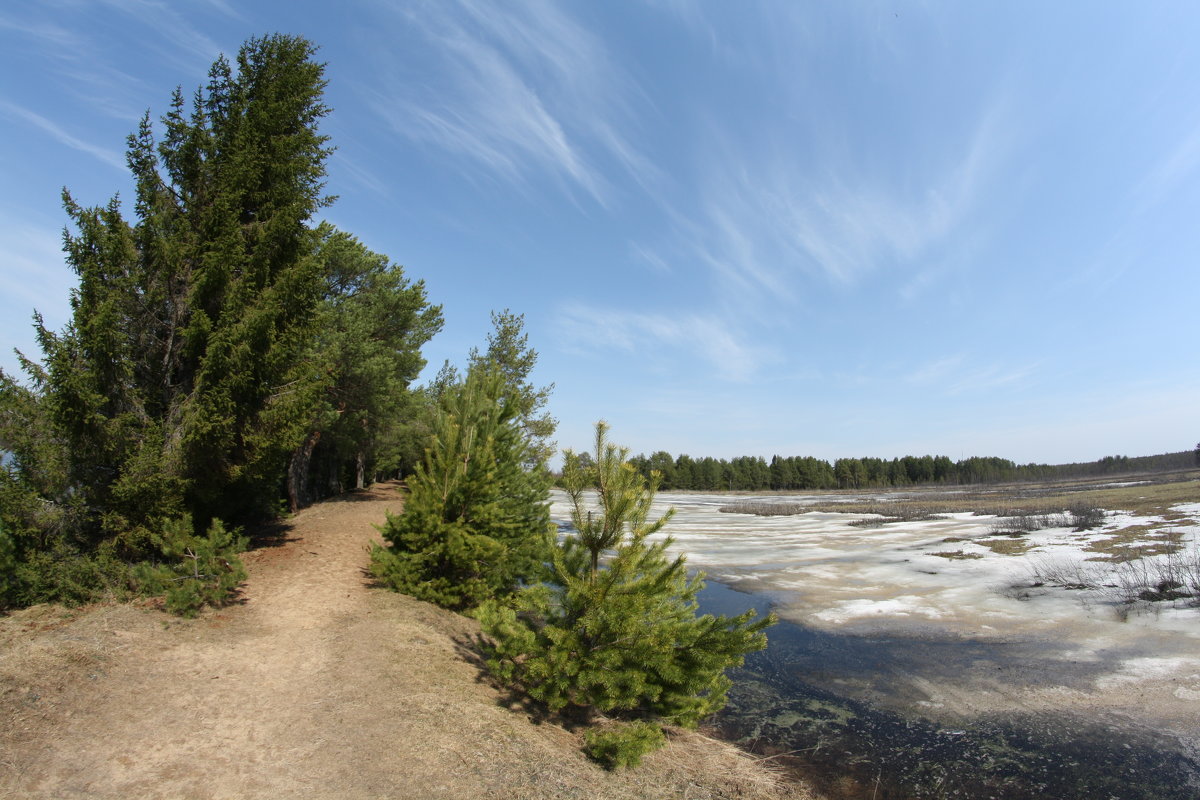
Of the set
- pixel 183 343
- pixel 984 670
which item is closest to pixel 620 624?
pixel 984 670

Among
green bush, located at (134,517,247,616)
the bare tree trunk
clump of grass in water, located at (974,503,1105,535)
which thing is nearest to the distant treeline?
clump of grass in water, located at (974,503,1105,535)

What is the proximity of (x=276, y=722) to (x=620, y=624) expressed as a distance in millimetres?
3682

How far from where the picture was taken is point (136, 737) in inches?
198

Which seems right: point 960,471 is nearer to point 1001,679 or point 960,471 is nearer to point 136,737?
point 1001,679

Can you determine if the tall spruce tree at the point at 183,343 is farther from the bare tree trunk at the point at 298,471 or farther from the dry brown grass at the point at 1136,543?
the dry brown grass at the point at 1136,543

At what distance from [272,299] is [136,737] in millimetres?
7331

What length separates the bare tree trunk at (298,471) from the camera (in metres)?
19.6

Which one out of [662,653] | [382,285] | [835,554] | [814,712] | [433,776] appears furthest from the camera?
[835,554]

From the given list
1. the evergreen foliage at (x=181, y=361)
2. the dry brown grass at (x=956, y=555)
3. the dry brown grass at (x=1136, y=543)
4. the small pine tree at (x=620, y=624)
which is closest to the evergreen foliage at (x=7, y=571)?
the evergreen foliage at (x=181, y=361)

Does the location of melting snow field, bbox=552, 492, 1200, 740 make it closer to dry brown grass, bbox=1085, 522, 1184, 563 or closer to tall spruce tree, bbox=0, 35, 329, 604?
dry brown grass, bbox=1085, 522, 1184, 563

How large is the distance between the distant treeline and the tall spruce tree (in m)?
94.1

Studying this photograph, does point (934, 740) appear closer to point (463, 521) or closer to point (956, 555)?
point (463, 521)

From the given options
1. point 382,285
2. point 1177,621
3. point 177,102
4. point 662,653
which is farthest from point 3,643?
point 1177,621

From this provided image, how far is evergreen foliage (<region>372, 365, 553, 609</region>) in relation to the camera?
9.92 metres
